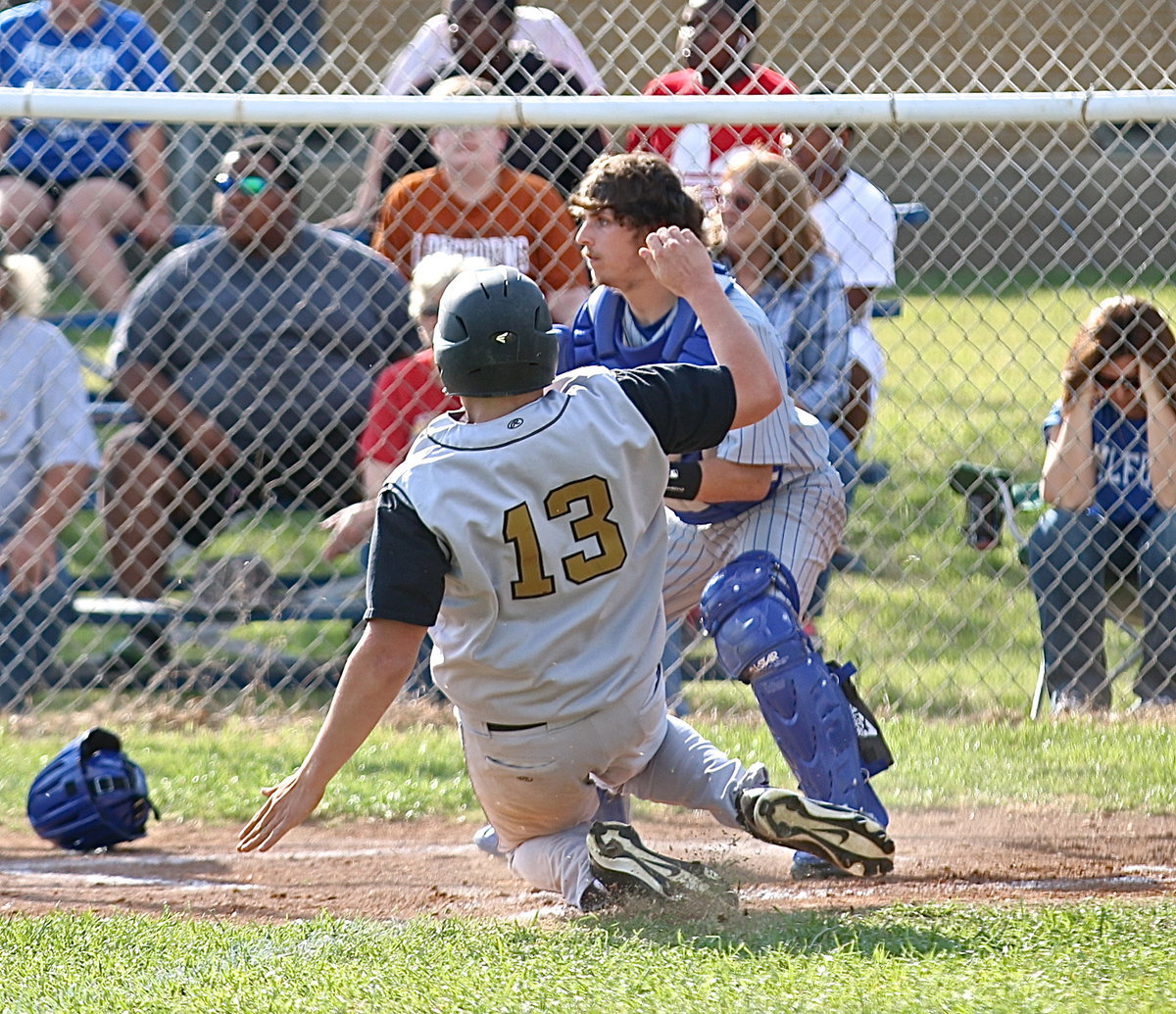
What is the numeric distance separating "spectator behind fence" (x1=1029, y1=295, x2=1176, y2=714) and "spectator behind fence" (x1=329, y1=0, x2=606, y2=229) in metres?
2.04

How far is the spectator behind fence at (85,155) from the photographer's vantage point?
21.2ft

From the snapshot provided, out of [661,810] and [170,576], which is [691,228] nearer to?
[661,810]

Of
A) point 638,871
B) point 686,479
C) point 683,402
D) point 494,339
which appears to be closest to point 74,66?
point 686,479

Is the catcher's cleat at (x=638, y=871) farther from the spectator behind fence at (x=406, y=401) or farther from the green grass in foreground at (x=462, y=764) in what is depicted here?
the spectator behind fence at (x=406, y=401)

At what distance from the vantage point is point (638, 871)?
335cm

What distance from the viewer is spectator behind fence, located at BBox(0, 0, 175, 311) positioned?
6.45 m

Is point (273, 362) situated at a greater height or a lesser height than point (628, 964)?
lesser

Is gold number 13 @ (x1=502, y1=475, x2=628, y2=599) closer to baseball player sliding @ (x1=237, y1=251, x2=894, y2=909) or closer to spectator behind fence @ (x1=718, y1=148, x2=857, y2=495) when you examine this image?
baseball player sliding @ (x1=237, y1=251, x2=894, y2=909)

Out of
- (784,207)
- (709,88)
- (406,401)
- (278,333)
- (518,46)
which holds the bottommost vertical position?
(278,333)

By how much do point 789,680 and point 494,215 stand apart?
8.53 ft

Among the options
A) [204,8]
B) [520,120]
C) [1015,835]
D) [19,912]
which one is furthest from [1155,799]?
[204,8]

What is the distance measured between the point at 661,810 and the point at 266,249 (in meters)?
2.74

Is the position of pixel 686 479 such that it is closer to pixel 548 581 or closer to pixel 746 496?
pixel 746 496

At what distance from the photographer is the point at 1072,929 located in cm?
321
